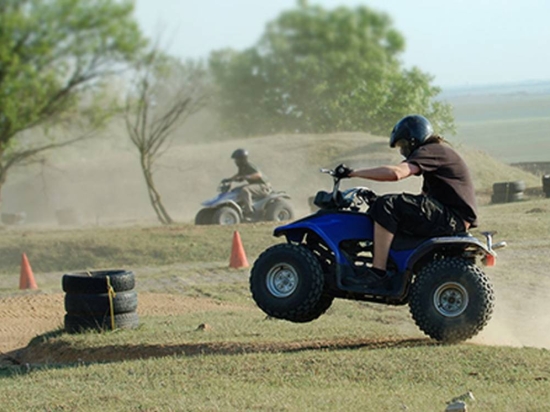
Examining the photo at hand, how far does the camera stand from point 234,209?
2697 cm

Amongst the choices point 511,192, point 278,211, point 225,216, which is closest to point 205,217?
point 225,216

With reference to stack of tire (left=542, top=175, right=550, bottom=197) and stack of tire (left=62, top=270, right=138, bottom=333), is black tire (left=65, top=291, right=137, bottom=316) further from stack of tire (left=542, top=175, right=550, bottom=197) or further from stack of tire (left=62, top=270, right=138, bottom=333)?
stack of tire (left=542, top=175, right=550, bottom=197)

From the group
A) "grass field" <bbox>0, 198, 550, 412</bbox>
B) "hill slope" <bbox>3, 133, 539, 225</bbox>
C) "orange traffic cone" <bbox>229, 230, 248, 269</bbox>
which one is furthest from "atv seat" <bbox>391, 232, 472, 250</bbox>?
"hill slope" <bbox>3, 133, 539, 225</bbox>

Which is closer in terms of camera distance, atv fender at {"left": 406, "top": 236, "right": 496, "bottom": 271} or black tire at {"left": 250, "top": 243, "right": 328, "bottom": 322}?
atv fender at {"left": 406, "top": 236, "right": 496, "bottom": 271}

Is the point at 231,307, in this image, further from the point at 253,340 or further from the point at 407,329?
the point at 253,340

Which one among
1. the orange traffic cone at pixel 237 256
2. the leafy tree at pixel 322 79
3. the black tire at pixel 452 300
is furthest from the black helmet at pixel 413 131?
the leafy tree at pixel 322 79

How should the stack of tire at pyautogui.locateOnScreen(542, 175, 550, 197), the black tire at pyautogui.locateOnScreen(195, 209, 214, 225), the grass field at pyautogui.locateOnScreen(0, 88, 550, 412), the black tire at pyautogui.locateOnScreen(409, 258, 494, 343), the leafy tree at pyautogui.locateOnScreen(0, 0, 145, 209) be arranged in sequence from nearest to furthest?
the grass field at pyautogui.locateOnScreen(0, 88, 550, 412) < the black tire at pyautogui.locateOnScreen(409, 258, 494, 343) < the leafy tree at pyautogui.locateOnScreen(0, 0, 145, 209) < the black tire at pyautogui.locateOnScreen(195, 209, 214, 225) < the stack of tire at pyautogui.locateOnScreen(542, 175, 550, 197)

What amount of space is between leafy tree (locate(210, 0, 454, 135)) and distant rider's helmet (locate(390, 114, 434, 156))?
19912mm

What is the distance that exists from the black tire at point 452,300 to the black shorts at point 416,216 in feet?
1.03

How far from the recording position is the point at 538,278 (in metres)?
16.5

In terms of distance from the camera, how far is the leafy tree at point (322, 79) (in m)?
33.2

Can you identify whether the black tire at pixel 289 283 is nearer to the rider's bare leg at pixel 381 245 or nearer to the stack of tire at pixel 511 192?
the rider's bare leg at pixel 381 245

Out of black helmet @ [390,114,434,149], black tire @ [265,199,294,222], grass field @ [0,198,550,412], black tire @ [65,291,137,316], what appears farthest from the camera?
black tire @ [265,199,294,222]

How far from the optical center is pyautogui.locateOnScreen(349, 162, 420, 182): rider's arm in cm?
929
